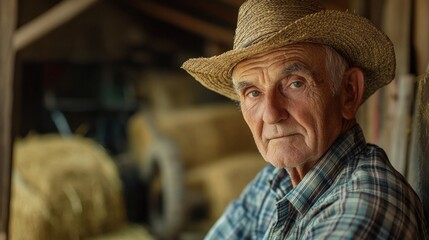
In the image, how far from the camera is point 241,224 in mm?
2260

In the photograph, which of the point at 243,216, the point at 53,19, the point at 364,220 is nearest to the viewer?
the point at 364,220

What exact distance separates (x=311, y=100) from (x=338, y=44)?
18cm

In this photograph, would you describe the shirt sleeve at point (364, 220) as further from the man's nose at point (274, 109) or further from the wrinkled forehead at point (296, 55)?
the wrinkled forehead at point (296, 55)

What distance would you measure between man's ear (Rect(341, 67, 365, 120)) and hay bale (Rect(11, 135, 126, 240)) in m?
2.99

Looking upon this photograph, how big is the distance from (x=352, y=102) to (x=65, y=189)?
3154 mm

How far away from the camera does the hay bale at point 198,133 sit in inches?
268

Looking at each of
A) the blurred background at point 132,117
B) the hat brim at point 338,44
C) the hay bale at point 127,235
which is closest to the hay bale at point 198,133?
the blurred background at point 132,117

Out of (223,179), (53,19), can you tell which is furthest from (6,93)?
(223,179)

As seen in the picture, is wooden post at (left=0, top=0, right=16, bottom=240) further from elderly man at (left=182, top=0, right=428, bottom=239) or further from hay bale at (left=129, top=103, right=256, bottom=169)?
hay bale at (left=129, top=103, right=256, bottom=169)

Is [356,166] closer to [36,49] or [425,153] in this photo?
[425,153]

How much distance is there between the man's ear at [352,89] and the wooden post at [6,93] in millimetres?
2009

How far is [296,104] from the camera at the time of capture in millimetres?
1768

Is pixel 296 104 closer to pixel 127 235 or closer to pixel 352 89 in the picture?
pixel 352 89

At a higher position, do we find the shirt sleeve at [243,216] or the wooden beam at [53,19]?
the wooden beam at [53,19]
